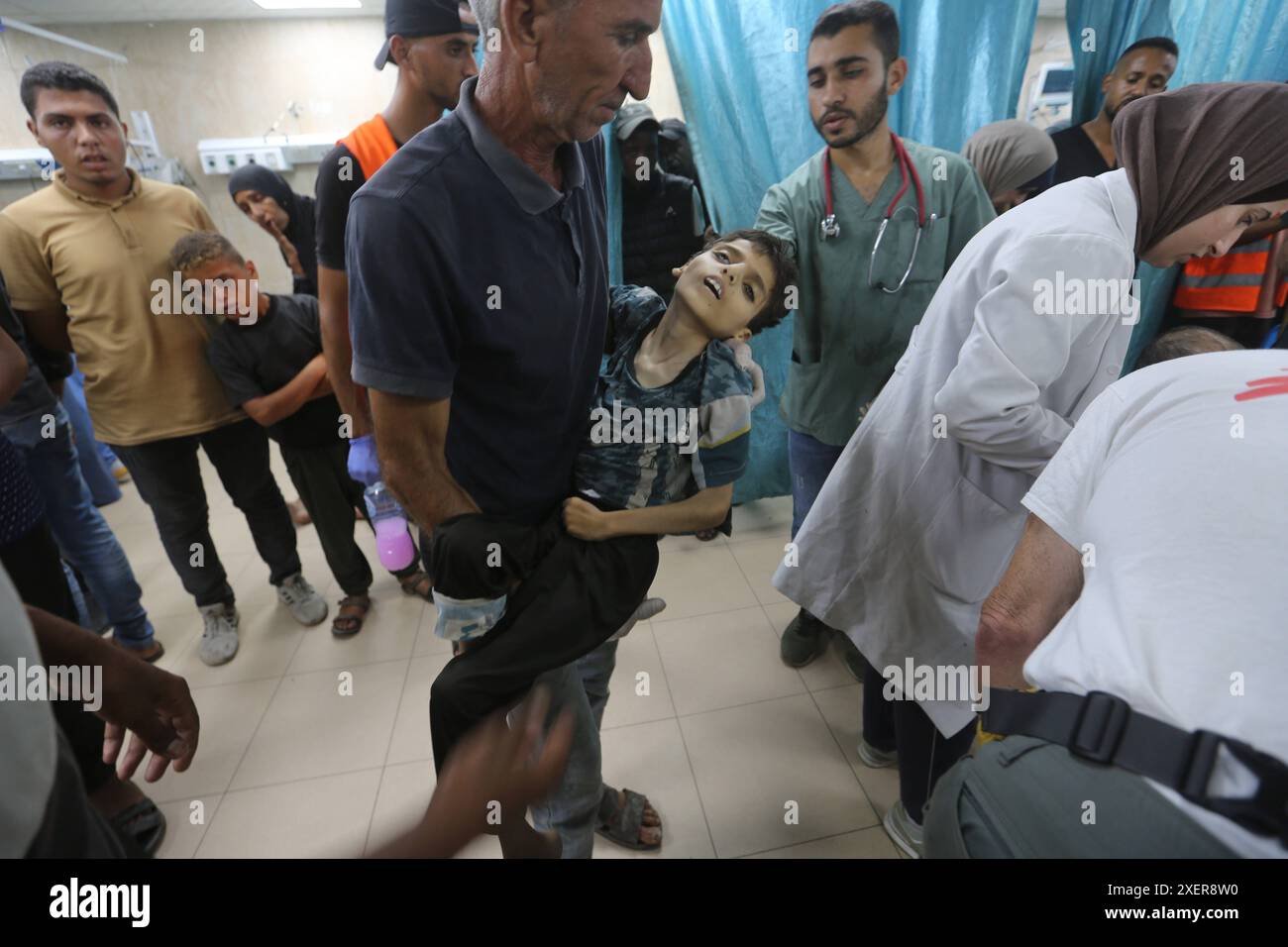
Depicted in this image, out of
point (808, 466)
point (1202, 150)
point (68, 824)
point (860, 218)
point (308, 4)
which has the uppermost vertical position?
point (308, 4)

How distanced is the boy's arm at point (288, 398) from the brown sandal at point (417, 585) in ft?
2.72

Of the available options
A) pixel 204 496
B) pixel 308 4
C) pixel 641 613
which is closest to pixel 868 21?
pixel 641 613

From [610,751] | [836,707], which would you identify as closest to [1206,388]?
[836,707]

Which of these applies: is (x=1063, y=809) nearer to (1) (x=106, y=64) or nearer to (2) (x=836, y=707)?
(2) (x=836, y=707)

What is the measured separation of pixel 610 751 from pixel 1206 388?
159cm

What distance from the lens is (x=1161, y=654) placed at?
0.56 meters

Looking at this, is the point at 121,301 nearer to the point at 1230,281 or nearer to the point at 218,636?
the point at 218,636

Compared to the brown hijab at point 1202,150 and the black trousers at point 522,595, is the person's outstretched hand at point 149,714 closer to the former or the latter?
the black trousers at point 522,595

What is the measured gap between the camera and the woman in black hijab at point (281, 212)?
2.40 metres

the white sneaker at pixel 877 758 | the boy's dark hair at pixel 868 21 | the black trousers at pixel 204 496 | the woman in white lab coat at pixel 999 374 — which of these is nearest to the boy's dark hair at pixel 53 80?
the black trousers at pixel 204 496

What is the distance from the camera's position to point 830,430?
178cm

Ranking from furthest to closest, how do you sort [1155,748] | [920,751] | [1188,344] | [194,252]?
[194,252] < [920,751] < [1188,344] < [1155,748]

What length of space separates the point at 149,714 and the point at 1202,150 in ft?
5.98

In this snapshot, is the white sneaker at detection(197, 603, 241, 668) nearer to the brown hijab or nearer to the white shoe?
the white shoe
